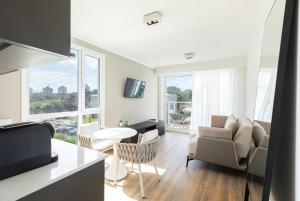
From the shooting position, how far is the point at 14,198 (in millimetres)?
662

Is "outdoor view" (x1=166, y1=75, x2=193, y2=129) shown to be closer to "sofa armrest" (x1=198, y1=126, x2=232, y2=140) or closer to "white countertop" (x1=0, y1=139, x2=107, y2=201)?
"sofa armrest" (x1=198, y1=126, x2=232, y2=140)

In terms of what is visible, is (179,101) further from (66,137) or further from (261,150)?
(261,150)

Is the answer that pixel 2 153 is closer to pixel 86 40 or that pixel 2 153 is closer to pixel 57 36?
pixel 57 36

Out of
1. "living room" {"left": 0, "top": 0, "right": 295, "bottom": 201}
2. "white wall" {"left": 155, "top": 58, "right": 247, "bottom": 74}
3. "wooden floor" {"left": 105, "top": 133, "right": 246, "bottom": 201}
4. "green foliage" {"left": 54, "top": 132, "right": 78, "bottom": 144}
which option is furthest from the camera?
"white wall" {"left": 155, "top": 58, "right": 247, "bottom": 74}

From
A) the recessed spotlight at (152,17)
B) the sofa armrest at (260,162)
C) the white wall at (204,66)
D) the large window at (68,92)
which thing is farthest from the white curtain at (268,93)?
the white wall at (204,66)

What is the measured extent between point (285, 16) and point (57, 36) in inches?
50.9

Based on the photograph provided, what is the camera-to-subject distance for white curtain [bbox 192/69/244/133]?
4566 mm

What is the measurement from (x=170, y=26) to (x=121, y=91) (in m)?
2.17

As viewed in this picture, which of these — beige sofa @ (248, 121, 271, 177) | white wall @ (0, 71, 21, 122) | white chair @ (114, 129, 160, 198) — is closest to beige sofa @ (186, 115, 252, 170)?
white chair @ (114, 129, 160, 198)

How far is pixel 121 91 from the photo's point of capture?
13.7 ft

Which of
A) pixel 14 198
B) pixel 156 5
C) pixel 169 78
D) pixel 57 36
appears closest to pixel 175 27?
pixel 156 5

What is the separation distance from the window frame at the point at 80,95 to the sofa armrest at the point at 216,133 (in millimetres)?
2210

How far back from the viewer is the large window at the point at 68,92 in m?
2.50

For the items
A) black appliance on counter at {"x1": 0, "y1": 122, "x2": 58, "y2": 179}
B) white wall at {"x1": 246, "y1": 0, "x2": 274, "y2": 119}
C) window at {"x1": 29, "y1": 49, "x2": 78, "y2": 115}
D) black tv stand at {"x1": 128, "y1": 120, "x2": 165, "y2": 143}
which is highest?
white wall at {"x1": 246, "y1": 0, "x2": 274, "y2": 119}
